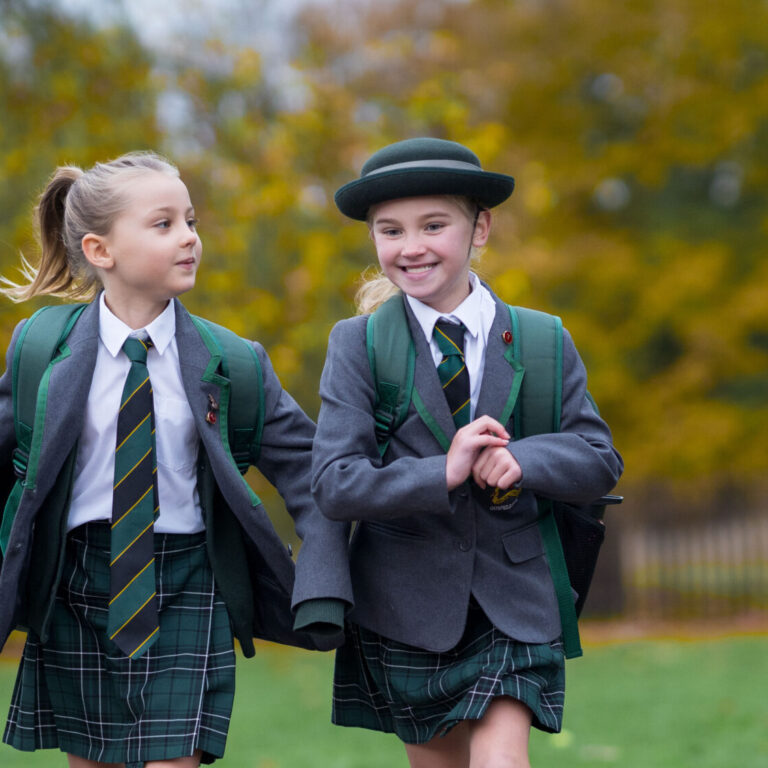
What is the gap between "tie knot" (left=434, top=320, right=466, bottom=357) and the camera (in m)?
3.56

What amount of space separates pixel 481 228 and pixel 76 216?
3.93 feet

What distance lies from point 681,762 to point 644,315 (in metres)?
9.17

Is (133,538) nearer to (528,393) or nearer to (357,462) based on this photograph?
(357,462)

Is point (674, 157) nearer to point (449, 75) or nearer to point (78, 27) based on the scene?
point (449, 75)

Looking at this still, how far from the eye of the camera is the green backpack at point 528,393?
3512 millimetres

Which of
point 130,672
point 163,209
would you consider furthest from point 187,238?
point 130,672

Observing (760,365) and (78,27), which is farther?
(760,365)

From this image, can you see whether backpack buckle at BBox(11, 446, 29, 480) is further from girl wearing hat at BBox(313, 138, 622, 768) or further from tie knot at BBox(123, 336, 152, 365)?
girl wearing hat at BBox(313, 138, 622, 768)

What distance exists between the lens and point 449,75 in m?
11.1

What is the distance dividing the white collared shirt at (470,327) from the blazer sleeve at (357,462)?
0.18 metres

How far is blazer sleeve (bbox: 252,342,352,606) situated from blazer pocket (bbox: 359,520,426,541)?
0.27 ft

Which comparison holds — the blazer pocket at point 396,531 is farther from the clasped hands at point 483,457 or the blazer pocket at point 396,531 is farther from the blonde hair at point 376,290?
the blonde hair at point 376,290

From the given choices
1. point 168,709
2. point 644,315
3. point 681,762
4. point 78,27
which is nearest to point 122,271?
point 168,709

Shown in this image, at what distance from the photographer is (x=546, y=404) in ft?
11.6
